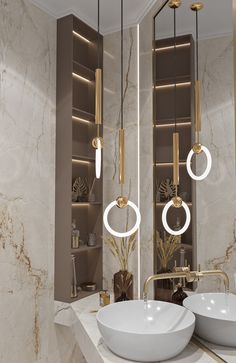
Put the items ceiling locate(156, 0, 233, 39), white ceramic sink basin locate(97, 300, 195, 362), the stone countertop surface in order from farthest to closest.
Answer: ceiling locate(156, 0, 233, 39) → the stone countertop surface → white ceramic sink basin locate(97, 300, 195, 362)

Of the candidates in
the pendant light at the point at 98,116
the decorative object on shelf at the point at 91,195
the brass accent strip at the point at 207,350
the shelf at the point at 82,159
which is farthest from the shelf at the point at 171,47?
the brass accent strip at the point at 207,350

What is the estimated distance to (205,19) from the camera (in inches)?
64.4

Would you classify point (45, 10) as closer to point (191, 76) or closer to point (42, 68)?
point (42, 68)

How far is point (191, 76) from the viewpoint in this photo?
1.75 meters

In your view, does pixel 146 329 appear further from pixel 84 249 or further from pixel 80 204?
pixel 80 204

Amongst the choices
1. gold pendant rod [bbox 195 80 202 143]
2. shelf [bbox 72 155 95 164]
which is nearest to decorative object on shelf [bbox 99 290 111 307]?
shelf [bbox 72 155 95 164]

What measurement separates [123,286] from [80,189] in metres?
0.74

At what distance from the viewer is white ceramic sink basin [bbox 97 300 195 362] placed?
129 cm

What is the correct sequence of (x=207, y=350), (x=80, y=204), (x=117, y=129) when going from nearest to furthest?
1. (x=207, y=350)
2. (x=80, y=204)
3. (x=117, y=129)

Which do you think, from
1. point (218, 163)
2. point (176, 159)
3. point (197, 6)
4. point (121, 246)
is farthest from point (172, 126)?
point (121, 246)

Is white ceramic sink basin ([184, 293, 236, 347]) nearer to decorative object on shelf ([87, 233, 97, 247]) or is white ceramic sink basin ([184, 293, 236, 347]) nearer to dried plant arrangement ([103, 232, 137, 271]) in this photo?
dried plant arrangement ([103, 232, 137, 271])

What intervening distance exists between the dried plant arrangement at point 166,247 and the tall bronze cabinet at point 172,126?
0.03 m

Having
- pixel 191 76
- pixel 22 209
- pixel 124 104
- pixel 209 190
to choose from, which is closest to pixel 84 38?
pixel 124 104

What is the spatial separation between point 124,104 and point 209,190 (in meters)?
1.07
